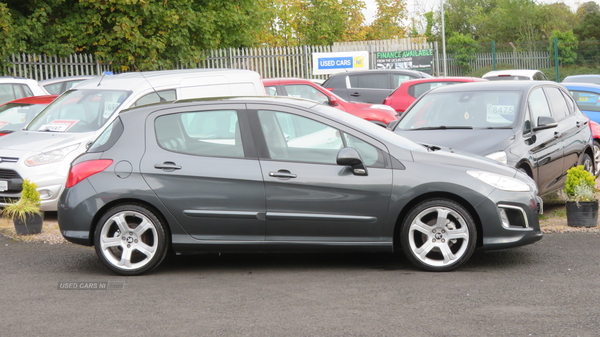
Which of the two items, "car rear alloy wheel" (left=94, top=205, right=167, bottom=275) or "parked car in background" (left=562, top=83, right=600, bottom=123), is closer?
"car rear alloy wheel" (left=94, top=205, right=167, bottom=275)

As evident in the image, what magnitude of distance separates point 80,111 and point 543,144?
19.7 feet

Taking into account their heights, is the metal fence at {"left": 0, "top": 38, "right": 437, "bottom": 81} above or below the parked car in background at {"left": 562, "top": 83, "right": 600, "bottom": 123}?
above

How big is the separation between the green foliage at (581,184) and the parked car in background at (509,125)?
0.41 metres

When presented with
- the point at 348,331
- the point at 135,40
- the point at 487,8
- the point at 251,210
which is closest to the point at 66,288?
the point at 251,210

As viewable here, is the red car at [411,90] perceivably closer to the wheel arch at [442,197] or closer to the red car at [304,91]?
the red car at [304,91]

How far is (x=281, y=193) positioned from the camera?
20.6 ft

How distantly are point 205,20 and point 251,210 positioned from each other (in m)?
21.2

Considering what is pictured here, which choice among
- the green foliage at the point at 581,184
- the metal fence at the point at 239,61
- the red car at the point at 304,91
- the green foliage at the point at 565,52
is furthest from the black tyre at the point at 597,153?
the green foliage at the point at 565,52

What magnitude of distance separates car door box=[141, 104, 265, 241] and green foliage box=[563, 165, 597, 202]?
3858 mm

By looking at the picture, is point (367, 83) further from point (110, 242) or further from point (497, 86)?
point (110, 242)

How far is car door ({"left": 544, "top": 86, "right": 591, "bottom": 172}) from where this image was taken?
9523 millimetres

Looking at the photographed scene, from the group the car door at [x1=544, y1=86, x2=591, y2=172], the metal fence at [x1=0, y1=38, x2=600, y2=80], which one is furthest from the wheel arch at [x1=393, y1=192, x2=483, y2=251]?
the metal fence at [x1=0, y1=38, x2=600, y2=80]

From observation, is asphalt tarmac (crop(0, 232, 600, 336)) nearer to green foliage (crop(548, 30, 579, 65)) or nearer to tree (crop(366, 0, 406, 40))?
green foliage (crop(548, 30, 579, 65))

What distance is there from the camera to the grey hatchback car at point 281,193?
245 inches
